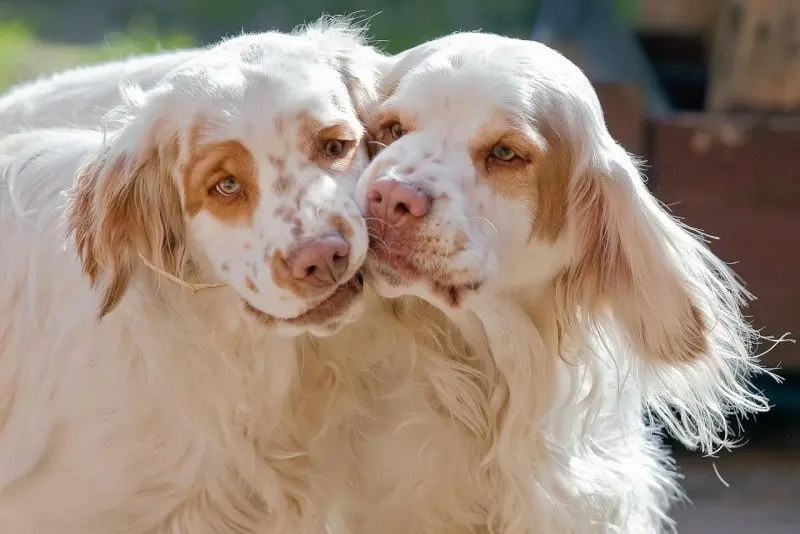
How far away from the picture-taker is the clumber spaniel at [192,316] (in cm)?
236

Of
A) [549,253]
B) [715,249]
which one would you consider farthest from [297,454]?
[715,249]

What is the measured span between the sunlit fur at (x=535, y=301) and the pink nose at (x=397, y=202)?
0.02m

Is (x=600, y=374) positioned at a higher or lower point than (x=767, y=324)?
higher

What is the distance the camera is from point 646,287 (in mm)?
2539

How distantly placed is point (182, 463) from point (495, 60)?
1035 millimetres

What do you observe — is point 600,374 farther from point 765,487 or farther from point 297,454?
point 765,487

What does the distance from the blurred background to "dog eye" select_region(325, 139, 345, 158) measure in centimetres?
156

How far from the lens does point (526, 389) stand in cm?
268

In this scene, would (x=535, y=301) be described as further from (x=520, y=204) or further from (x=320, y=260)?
(x=320, y=260)

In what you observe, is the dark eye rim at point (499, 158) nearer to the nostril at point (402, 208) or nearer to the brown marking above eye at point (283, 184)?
the nostril at point (402, 208)

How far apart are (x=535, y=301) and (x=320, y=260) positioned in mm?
591

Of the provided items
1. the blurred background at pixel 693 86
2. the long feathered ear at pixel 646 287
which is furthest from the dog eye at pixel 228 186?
the blurred background at pixel 693 86

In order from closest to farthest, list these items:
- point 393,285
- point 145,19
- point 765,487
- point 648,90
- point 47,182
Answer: point 393,285 → point 47,182 → point 765,487 → point 648,90 → point 145,19

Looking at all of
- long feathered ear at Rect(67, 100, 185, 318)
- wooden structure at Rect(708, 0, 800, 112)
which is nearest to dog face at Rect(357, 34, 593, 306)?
long feathered ear at Rect(67, 100, 185, 318)
